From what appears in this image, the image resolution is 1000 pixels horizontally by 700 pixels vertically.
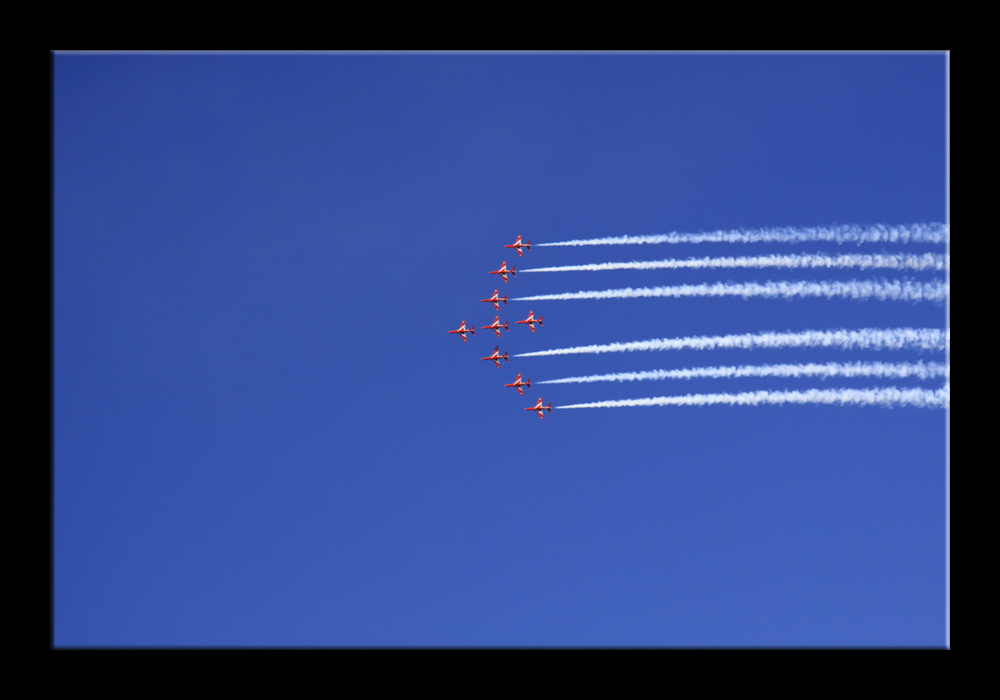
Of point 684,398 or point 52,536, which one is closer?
point 52,536

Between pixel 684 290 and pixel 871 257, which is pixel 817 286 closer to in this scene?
pixel 871 257

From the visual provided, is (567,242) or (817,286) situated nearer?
(817,286)

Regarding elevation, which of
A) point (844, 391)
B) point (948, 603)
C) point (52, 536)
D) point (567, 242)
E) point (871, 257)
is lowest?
point (948, 603)

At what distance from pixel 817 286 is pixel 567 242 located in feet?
40.5

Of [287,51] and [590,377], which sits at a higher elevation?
[287,51]

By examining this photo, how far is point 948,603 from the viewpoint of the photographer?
30.6 metres

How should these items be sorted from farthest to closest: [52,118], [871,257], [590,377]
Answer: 1. [590,377]
2. [871,257]
3. [52,118]
